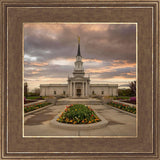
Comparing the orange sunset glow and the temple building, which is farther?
the temple building

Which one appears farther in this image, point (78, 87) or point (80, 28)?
point (78, 87)

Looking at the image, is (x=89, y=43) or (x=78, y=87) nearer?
(x=89, y=43)

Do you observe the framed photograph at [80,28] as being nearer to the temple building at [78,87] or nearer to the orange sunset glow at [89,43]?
the orange sunset glow at [89,43]

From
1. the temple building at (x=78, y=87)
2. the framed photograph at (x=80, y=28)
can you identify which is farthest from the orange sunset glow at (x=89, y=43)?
the temple building at (x=78, y=87)

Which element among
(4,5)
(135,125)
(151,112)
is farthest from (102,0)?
(135,125)

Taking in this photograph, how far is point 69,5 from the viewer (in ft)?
15.5

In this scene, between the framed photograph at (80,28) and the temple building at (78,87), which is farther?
the temple building at (78,87)

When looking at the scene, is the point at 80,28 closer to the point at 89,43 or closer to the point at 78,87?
the point at 89,43

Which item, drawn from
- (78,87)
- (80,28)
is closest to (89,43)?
(80,28)

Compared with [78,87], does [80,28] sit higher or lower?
higher

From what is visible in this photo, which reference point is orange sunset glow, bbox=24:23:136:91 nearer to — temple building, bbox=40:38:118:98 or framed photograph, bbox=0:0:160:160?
framed photograph, bbox=0:0:160:160

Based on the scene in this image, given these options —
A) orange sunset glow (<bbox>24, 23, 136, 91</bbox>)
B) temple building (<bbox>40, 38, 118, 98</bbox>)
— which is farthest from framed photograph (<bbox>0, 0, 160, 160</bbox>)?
temple building (<bbox>40, 38, 118, 98</bbox>)

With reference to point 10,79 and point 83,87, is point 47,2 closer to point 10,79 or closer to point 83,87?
point 10,79

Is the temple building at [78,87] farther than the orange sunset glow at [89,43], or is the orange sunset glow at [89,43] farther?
the temple building at [78,87]
